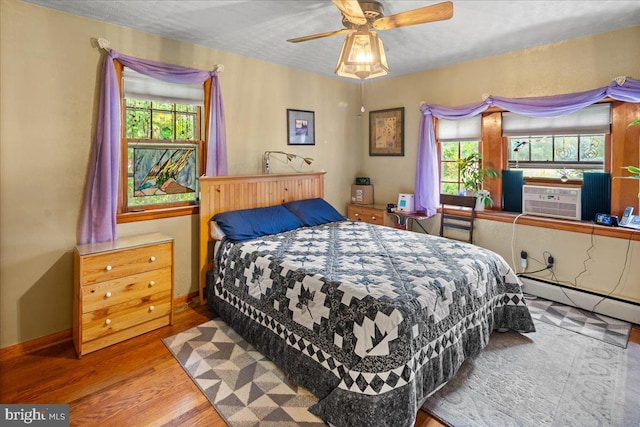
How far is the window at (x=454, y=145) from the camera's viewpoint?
13.3 feet

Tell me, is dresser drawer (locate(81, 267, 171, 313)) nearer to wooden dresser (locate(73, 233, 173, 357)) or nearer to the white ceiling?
wooden dresser (locate(73, 233, 173, 357))

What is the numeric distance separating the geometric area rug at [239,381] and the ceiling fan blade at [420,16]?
7.69 ft

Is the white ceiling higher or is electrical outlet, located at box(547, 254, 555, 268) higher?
the white ceiling

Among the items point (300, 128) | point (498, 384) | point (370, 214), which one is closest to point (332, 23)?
point (300, 128)

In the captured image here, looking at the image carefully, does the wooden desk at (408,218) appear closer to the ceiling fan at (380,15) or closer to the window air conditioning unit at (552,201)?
the window air conditioning unit at (552,201)

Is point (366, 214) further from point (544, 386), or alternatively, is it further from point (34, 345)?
Answer: point (34, 345)

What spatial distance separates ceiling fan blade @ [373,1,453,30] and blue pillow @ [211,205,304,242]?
1938mm

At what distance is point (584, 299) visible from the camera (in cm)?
325

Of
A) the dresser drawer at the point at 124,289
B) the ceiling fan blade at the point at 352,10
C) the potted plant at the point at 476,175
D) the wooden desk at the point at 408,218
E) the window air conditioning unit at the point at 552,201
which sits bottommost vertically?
the dresser drawer at the point at 124,289

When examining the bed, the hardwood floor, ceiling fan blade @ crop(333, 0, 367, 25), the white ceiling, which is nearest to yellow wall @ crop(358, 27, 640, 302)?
the white ceiling

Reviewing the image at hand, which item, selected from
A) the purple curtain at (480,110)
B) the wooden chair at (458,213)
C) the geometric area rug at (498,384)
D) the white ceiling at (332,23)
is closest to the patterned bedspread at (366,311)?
the geometric area rug at (498,384)

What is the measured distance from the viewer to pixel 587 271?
10.8 feet

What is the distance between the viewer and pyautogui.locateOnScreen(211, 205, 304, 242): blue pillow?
3160 mm

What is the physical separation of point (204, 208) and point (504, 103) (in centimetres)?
320
